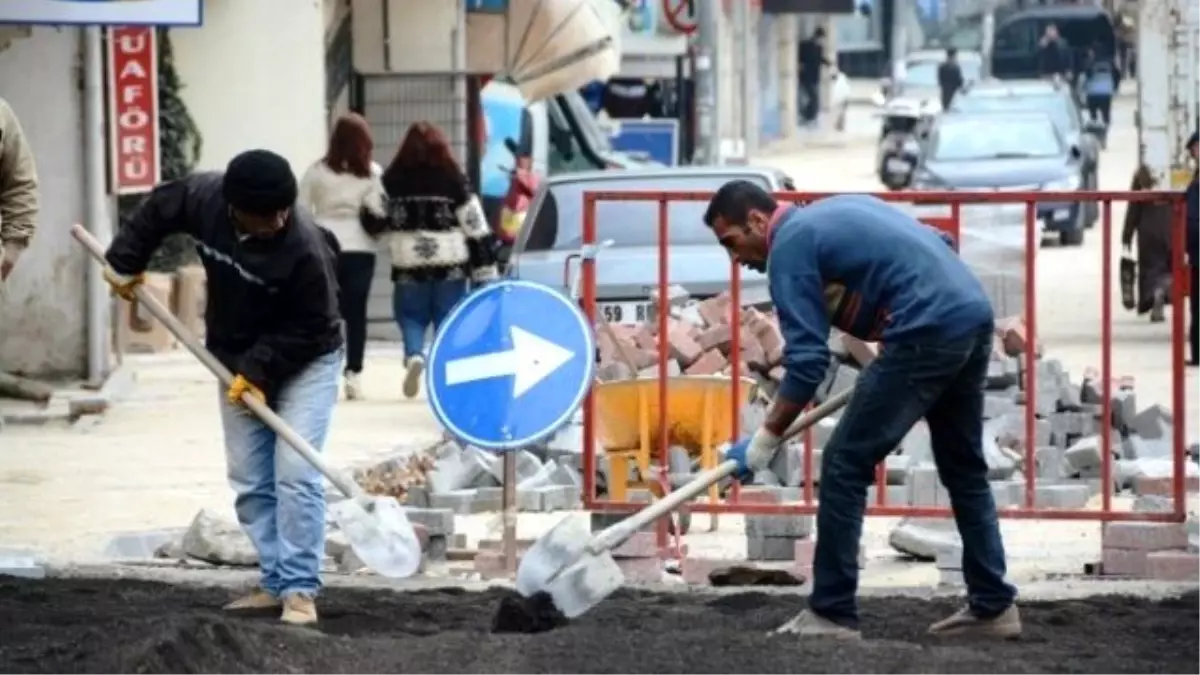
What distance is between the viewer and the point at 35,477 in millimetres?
14906

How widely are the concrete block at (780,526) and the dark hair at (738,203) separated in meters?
2.64

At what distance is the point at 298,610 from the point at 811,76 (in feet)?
189

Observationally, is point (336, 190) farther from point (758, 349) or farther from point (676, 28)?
point (676, 28)

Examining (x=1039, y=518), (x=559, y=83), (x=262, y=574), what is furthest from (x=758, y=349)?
(x=559, y=83)

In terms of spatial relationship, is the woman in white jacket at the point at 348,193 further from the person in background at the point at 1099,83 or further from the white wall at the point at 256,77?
the person in background at the point at 1099,83

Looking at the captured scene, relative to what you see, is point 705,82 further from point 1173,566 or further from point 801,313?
point 801,313

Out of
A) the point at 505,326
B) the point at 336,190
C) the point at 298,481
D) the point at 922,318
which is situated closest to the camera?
the point at 922,318

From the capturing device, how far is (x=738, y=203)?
9180 millimetres

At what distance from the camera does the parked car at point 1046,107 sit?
128 ft

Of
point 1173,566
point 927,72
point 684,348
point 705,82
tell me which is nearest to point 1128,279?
point 684,348

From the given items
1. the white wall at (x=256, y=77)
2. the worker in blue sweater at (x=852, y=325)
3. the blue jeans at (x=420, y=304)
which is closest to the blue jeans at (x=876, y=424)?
the worker in blue sweater at (x=852, y=325)

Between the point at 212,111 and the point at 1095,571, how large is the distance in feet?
43.0

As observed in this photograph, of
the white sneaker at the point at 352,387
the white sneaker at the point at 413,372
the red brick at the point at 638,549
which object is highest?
the red brick at the point at 638,549

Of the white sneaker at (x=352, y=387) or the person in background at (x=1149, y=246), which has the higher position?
the person in background at (x=1149, y=246)
